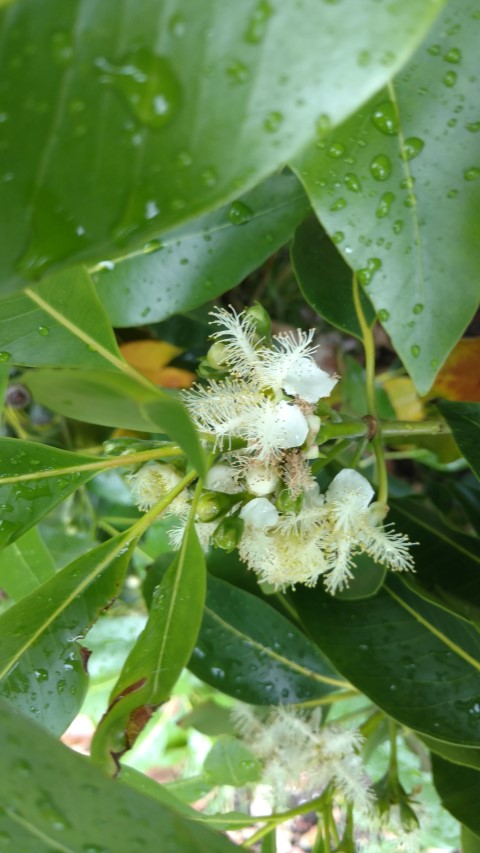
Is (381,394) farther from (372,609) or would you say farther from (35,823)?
(35,823)

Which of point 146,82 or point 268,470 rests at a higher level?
point 146,82

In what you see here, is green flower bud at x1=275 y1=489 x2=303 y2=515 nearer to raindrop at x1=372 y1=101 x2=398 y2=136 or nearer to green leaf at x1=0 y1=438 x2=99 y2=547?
green leaf at x1=0 y1=438 x2=99 y2=547

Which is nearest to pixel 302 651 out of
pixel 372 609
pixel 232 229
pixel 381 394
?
pixel 372 609

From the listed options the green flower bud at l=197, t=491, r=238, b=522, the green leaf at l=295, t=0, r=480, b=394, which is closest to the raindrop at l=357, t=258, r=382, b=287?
the green leaf at l=295, t=0, r=480, b=394

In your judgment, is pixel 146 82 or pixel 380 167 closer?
pixel 146 82

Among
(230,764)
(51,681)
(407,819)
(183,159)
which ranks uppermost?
(183,159)

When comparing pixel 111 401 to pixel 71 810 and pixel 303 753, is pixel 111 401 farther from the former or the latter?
pixel 303 753

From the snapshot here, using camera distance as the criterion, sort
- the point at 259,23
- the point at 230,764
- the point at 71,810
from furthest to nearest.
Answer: the point at 230,764
the point at 71,810
the point at 259,23

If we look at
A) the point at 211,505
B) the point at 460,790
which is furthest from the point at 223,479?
the point at 460,790
